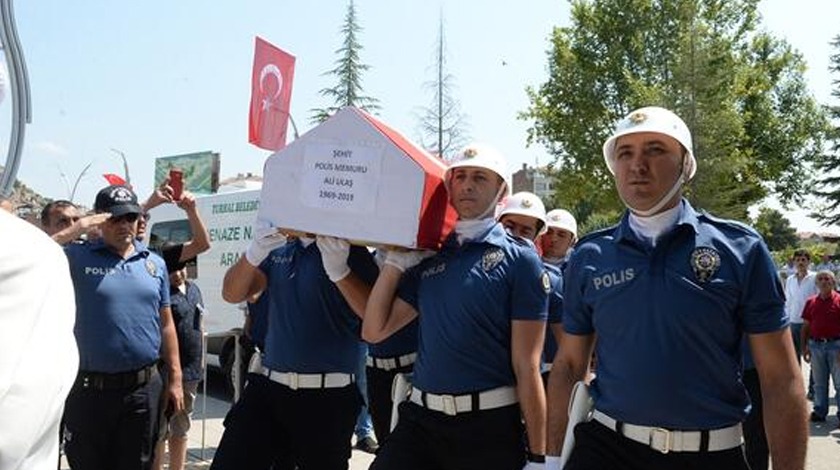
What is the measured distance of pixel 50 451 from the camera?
3.42 feet

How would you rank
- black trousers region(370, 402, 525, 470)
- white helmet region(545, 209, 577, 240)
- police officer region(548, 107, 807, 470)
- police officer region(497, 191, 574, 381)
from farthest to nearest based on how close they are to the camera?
white helmet region(545, 209, 577, 240) → police officer region(497, 191, 574, 381) → black trousers region(370, 402, 525, 470) → police officer region(548, 107, 807, 470)

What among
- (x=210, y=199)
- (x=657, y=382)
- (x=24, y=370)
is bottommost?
(x=657, y=382)

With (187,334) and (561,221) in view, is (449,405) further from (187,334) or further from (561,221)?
(187,334)

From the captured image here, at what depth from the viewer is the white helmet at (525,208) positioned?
17.2 feet

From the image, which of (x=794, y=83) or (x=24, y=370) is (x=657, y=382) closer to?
(x=24, y=370)

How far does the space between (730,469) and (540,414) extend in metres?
0.85

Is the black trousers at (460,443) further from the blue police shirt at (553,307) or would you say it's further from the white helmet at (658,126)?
the white helmet at (658,126)

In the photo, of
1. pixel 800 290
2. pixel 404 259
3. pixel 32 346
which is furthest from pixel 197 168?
pixel 32 346

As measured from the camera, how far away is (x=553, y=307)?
15.0 feet

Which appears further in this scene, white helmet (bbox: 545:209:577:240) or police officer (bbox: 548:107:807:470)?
white helmet (bbox: 545:209:577:240)

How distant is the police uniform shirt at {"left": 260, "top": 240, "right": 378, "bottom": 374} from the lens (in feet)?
13.5

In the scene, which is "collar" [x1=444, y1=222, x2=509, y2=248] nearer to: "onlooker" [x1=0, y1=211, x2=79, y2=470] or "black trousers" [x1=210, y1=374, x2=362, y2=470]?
"black trousers" [x1=210, y1=374, x2=362, y2=470]

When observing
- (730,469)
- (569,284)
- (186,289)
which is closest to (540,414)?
(569,284)

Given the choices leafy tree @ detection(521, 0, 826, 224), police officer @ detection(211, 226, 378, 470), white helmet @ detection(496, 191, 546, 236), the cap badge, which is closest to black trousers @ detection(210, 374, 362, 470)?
police officer @ detection(211, 226, 378, 470)
